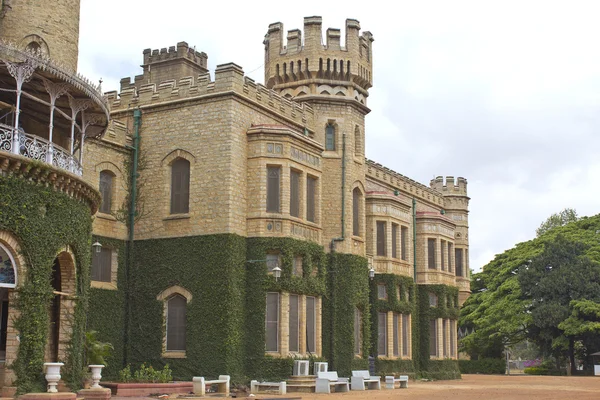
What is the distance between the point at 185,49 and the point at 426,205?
1990cm

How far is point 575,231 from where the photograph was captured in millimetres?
62531

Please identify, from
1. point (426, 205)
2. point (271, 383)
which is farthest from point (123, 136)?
point (426, 205)

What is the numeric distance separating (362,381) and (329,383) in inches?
119

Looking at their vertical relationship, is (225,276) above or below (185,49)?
below

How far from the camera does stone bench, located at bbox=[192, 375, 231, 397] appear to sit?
85.5ft

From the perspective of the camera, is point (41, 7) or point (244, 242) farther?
point (244, 242)

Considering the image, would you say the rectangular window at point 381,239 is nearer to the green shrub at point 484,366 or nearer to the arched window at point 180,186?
the arched window at point 180,186

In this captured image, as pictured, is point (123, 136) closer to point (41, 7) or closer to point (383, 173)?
point (41, 7)

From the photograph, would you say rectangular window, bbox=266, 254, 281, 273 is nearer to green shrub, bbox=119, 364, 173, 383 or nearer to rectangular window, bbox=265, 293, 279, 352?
rectangular window, bbox=265, 293, 279, 352

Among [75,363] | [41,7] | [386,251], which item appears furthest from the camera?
[386,251]

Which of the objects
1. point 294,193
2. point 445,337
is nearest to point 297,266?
point 294,193

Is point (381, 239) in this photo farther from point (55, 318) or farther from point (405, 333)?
point (55, 318)

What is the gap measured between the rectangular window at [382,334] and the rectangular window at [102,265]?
14.6 m

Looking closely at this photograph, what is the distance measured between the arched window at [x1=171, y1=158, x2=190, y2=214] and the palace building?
7 cm
